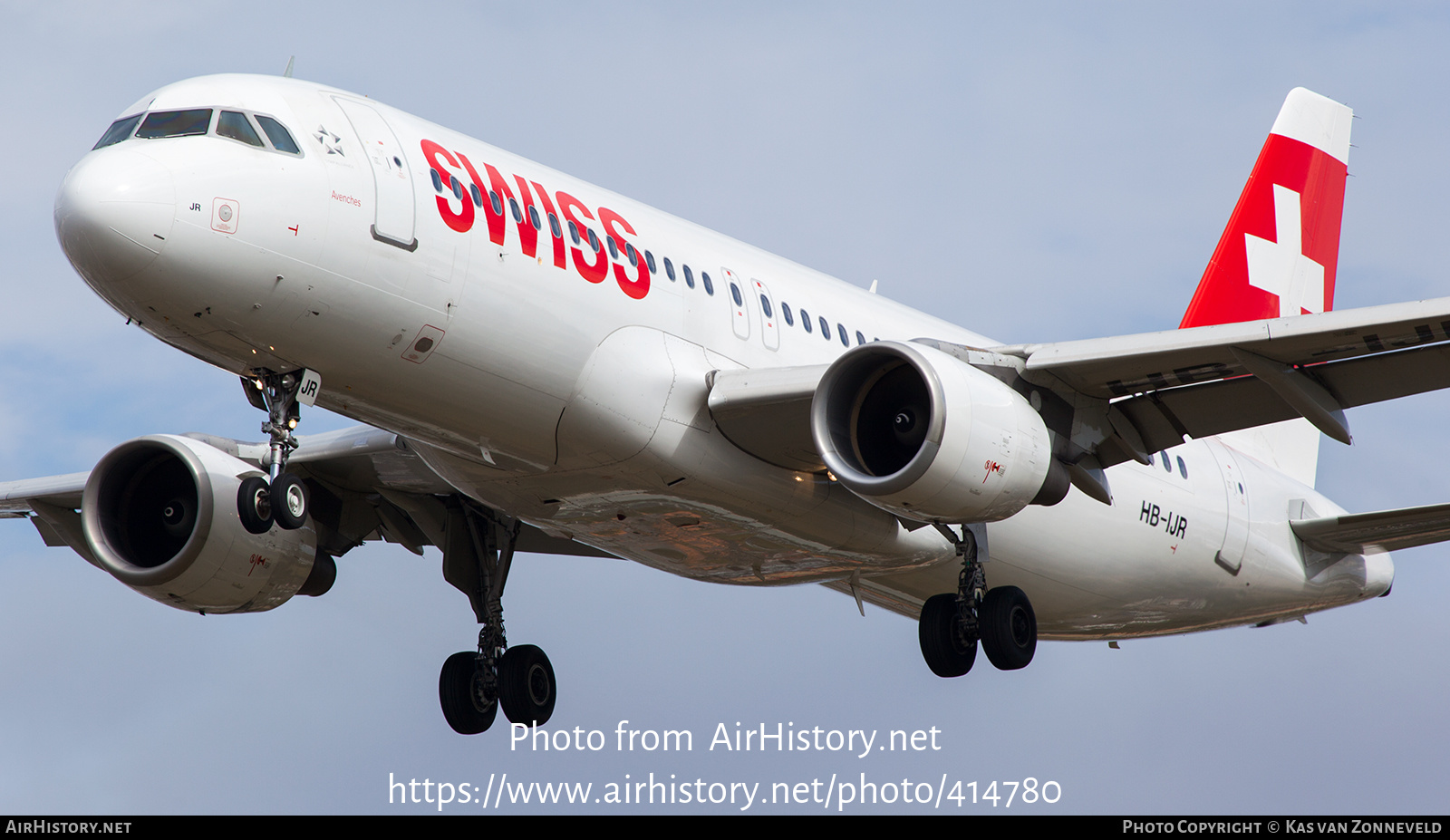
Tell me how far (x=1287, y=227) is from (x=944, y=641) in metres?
13.7

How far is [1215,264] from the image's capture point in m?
28.7

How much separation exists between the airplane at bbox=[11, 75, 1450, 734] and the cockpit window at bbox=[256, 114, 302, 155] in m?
0.03

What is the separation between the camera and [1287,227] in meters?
30.3

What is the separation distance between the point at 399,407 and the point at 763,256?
5.75 m

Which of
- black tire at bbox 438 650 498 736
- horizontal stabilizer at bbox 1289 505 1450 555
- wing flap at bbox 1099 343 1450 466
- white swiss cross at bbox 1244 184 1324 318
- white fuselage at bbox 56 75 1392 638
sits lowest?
black tire at bbox 438 650 498 736

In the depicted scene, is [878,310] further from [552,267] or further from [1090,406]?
[552,267]

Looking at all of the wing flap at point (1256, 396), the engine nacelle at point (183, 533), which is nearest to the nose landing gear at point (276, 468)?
the engine nacelle at point (183, 533)

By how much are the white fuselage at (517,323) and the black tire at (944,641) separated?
662 millimetres

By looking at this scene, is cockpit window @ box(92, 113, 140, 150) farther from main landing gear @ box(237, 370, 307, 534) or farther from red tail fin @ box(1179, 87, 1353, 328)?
red tail fin @ box(1179, 87, 1353, 328)

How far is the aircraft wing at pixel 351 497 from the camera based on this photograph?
855 inches

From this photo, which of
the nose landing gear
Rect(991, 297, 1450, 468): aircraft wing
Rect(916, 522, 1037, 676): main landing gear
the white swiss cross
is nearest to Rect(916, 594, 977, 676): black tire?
Rect(916, 522, 1037, 676): main landing gear

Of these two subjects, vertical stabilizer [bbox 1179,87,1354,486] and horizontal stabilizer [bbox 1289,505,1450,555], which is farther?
vertical stabilizer [bbox 1179,87,1354,486]

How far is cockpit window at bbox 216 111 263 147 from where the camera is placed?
52.0 feet

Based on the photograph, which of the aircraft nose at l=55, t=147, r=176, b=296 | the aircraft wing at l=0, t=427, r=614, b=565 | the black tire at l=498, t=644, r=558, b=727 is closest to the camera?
the aircraft nose at l=55, t=147, r=176, b=296
